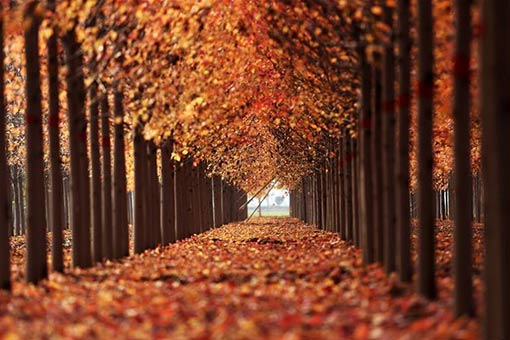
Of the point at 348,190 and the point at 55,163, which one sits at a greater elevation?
the point at 55,163

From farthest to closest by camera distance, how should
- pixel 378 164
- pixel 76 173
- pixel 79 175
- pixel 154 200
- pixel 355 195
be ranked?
pixel 154 200 → pixel 355 195 → pixel 79 175 → pixel 76 173 → pixel 378 164

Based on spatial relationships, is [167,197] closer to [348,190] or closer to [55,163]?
[348,190]

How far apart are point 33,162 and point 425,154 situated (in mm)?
7392

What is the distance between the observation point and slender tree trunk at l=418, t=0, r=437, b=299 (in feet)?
39.4

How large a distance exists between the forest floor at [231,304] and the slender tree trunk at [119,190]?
329 cm

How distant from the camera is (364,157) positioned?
Answer: 18719 mm

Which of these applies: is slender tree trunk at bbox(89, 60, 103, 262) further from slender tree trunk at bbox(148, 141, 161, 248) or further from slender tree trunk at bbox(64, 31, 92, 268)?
slender tree trunk at bbox(148, 141, 161, 248)

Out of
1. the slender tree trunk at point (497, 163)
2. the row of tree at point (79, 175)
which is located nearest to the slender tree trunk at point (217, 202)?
the row of tree at point (79, 175)

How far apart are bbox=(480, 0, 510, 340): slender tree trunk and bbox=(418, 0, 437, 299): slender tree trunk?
306 cm

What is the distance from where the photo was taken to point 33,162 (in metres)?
15.9

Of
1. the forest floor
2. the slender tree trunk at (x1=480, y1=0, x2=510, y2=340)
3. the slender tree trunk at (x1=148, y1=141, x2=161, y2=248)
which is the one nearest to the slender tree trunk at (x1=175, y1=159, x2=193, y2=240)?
the slender tree trunk at (x1=148, y1=141, x2=161, y2=248)

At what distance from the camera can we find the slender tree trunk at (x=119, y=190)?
2280 cm

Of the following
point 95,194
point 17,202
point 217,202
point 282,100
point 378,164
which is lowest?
point 217,202

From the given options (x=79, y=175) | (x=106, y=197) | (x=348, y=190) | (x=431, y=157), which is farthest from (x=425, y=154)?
(x=348, y=190)
